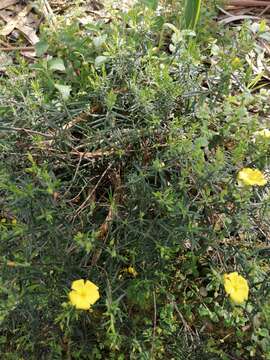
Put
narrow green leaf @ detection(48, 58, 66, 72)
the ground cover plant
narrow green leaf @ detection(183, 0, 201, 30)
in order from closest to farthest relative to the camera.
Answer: the ground cover plant, narrow green leaf @ detection(48, 58, 66, 72), narrow green leaf @ detection(183, 0, 201, 30)

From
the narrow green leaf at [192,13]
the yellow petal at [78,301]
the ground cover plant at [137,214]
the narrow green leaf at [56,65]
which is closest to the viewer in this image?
the yellow petal at [78,301]

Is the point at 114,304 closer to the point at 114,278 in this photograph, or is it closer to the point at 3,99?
the point at 114,278

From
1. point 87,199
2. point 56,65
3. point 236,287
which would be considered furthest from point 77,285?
point 56,65

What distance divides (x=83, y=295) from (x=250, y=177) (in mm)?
543

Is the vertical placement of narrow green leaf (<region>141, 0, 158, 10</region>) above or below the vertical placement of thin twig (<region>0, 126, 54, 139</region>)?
above

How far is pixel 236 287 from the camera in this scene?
1.38 metres

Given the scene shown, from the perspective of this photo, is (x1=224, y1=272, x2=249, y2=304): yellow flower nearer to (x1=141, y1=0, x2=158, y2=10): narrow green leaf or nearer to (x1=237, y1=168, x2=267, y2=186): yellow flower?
(x1=237, y1=168, x2=267, y2=186): yellow flower

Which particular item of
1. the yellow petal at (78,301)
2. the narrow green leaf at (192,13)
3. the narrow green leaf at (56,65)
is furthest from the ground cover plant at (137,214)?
the narrow green leaf at (192,13)

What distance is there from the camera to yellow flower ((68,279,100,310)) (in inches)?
50.9

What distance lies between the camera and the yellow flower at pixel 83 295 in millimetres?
1292

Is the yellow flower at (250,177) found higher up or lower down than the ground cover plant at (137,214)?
higher up

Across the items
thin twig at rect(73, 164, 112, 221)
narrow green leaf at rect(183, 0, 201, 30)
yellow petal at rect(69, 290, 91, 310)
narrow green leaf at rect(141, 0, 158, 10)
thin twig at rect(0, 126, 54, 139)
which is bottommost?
yellow petal at rect(69, 290, 91, 310)

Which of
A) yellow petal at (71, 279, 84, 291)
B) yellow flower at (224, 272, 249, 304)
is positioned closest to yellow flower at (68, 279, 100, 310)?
yellow petal at (71, 279, 84, 291)

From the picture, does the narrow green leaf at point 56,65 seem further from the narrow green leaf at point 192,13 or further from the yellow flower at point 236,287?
the yellow flower at point 236,287
